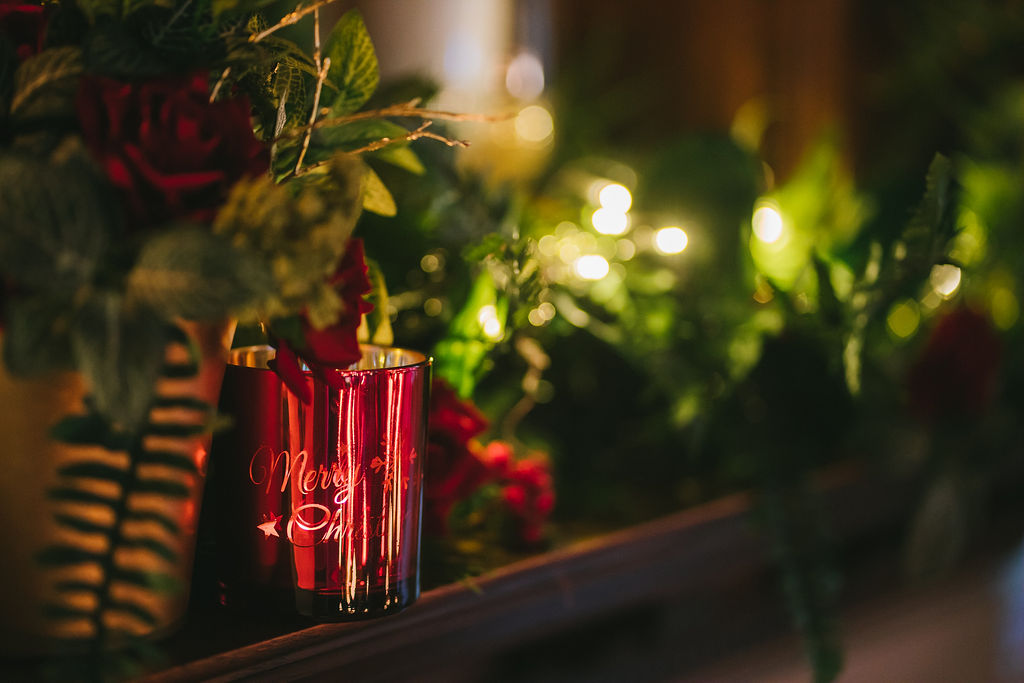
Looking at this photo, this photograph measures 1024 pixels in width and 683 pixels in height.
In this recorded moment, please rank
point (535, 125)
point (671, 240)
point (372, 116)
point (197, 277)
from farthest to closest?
point (535, 125) → point (671, 240) → point (372, 116) → point (197, 277)

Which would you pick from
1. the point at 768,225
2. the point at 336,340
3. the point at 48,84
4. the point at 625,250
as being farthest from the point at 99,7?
the point at 768,225

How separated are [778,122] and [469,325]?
643mm

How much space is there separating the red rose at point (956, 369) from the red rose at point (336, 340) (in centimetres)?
51

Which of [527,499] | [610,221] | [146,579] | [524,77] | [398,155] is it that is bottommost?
[146,579]

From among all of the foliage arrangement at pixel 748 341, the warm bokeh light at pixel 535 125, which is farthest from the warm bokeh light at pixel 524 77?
the foliage arrangement at pixel 748 341

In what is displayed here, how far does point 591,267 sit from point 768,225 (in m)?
0.19

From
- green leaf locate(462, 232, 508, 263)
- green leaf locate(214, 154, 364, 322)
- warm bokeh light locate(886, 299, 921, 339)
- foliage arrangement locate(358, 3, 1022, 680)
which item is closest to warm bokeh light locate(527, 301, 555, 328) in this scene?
foliage arrangement locate(358, 3, 1022, 680)

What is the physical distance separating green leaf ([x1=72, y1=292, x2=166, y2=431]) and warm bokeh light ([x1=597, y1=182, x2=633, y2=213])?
0.43 metres

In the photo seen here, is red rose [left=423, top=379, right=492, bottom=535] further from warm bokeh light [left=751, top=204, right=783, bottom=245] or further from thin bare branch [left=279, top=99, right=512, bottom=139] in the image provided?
warm bokeh light [left=751, top=204, right=783, bottom=245]

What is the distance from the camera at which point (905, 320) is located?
699 millimetres

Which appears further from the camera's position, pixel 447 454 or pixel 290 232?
pixel 447 454

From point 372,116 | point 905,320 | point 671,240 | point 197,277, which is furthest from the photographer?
point 905,320

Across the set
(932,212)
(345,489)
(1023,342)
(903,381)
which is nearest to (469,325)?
(345,489)

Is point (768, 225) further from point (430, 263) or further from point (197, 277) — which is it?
point (197, 277)
